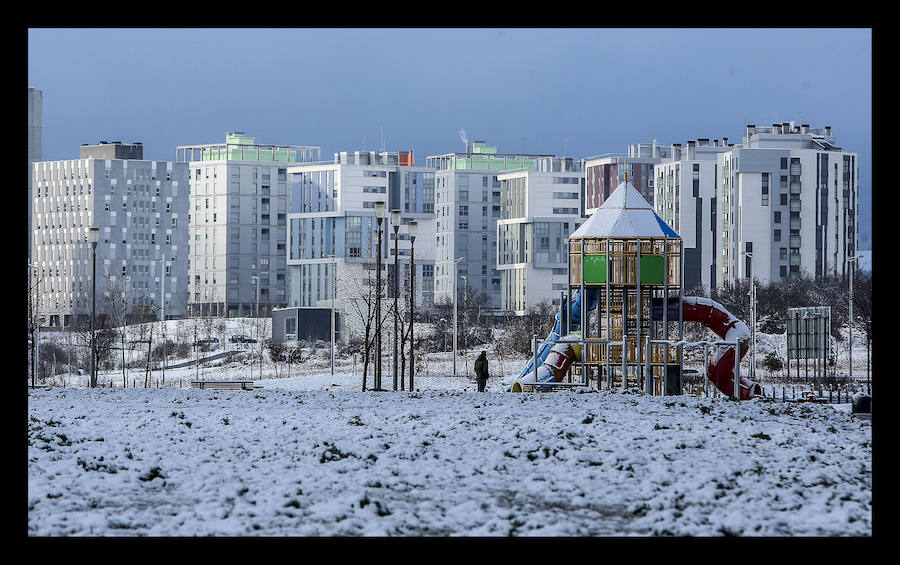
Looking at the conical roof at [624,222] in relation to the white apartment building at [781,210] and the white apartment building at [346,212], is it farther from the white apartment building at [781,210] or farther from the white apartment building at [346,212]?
the white apartment building at [346,212]

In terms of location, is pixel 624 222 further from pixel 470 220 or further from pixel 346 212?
pixel 470 220

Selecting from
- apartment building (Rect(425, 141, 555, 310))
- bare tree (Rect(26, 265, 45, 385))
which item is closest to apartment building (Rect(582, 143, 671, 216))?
apartment building (Rect(425, 141, 555, 310))

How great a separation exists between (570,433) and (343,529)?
243 inches

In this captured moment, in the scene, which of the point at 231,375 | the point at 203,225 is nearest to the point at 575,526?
the point at 231,375

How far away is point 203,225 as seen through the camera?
17962cm

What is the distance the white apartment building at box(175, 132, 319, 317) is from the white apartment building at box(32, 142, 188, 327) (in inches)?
103

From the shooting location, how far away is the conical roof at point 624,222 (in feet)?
119

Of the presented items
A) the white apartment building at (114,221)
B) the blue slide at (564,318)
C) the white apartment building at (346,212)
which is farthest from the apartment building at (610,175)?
the blue slide at (564,318)

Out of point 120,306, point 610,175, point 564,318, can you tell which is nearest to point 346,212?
point 610,175

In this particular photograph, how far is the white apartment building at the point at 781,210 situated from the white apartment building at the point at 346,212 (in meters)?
34.0

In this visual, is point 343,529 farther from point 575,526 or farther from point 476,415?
point 476,415

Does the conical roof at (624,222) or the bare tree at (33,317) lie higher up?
the conical roof at (624,222)

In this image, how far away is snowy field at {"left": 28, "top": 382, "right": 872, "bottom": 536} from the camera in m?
11.4
